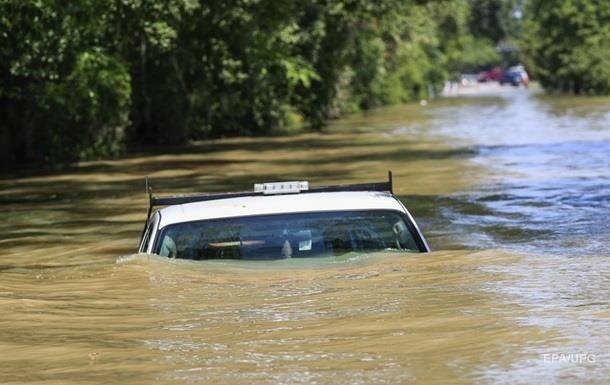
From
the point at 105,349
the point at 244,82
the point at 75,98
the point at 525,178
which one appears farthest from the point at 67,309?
the point at 244,82

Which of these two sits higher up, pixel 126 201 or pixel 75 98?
pixel 75 98

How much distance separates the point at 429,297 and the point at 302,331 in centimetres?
122

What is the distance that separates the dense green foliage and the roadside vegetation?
19658mm

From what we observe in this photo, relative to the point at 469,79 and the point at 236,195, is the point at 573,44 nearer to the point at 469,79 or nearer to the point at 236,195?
the point at 469,79

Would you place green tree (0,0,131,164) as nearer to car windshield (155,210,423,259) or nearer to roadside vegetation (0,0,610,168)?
roadside vegetation (0,0,610,168)

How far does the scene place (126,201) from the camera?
1870cm

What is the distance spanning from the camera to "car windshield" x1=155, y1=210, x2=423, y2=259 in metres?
7.47

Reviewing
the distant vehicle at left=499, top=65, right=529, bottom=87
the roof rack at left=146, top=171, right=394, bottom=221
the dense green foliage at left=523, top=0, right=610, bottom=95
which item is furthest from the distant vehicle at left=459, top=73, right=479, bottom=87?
the roof rack at left=146, top=171, right=394, bottom=221

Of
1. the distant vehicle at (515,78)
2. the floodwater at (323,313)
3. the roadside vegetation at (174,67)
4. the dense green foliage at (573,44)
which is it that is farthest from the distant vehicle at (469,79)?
the floodwater at (323,313)

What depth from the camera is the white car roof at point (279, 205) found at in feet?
24.4

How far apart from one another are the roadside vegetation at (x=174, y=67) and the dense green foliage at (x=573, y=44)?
19.7 meters

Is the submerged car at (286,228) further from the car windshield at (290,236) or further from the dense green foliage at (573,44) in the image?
the dense green foliage at (573,44)

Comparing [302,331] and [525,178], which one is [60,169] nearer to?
[525,178]

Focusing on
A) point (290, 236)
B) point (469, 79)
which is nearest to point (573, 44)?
point (469, 79)
